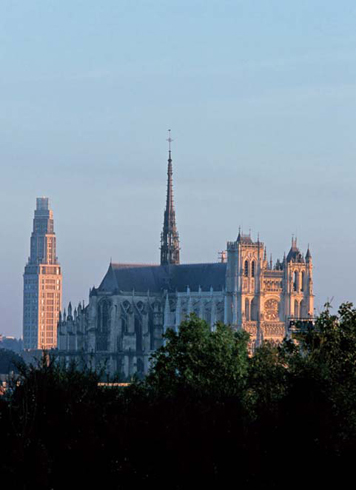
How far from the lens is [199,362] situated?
409ft

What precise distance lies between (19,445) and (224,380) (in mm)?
48013

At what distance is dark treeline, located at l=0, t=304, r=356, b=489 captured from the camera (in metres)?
77.4

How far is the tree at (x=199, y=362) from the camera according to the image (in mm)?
120625

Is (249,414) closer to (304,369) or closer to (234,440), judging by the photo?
(304,369)

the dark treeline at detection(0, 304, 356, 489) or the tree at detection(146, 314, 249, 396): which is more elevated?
the tree at detection(146, 314, 249, 396)

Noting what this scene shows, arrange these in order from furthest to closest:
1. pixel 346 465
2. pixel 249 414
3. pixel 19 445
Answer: pixel 249 414, pixel 346 465, pixel 19 445

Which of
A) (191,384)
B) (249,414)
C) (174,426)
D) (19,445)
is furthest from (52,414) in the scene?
(191,384)

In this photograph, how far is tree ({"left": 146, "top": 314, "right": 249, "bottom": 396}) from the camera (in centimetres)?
12062

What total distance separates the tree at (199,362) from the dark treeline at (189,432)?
1737 cm

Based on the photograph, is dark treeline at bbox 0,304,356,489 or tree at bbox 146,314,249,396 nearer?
dark treeline at bbox 0,304,356,489

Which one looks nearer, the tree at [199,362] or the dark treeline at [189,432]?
the dark treeline at [189,432]

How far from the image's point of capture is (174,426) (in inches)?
3287

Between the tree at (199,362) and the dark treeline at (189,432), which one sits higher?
the tree at (199,362)

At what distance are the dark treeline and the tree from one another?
17.4 meters
